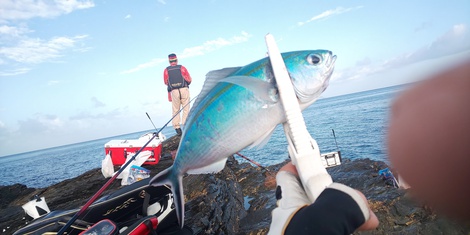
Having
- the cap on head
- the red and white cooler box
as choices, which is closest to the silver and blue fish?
the red and white cooler box

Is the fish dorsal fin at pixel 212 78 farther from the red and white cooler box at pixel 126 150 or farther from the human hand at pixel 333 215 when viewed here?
the red and white cooler box at pixel 126 150

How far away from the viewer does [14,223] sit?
19.5ft

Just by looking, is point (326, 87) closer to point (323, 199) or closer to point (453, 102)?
point (323, 199)

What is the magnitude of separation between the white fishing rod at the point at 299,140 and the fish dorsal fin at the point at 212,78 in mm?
529

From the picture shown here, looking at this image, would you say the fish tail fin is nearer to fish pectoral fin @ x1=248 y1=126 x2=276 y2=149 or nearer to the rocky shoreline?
fish pectoral fin @ x1=248 y1=126 x2=276 y2=149

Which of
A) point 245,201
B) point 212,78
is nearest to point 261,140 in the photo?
point 212,78

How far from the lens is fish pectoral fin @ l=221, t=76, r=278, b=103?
1.76 metres

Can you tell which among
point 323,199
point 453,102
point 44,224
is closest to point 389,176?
point 323,199

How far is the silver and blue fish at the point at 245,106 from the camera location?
178 centimetres

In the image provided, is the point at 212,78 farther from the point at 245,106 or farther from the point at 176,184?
the point at 176,184

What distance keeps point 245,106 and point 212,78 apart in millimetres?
489

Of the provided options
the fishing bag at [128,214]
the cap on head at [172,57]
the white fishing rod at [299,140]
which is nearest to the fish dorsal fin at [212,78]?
the white fishing rod at [299,140]

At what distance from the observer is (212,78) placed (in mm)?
2143

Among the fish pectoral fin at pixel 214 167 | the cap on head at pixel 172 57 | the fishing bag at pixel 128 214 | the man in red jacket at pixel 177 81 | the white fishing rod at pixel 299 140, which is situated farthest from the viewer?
the cap on head at pixel 172 57
